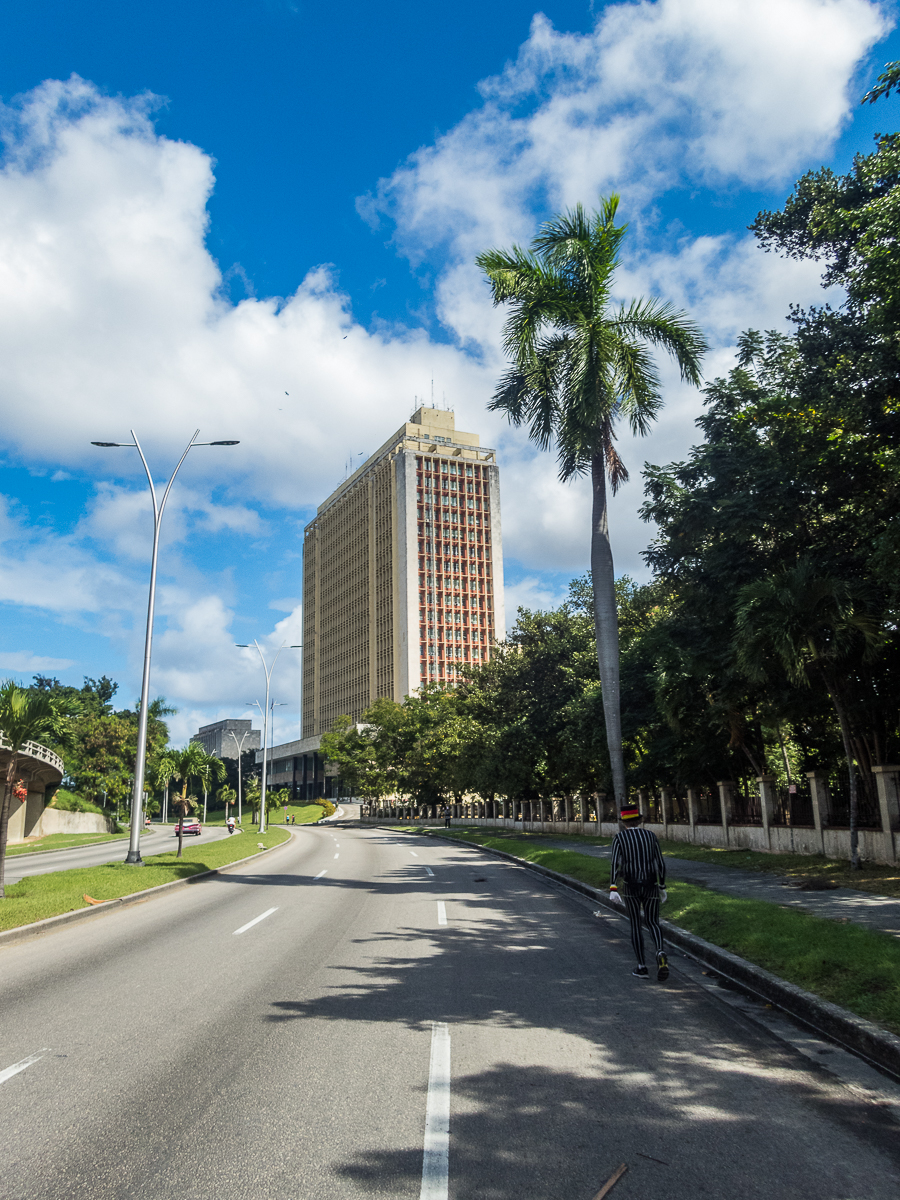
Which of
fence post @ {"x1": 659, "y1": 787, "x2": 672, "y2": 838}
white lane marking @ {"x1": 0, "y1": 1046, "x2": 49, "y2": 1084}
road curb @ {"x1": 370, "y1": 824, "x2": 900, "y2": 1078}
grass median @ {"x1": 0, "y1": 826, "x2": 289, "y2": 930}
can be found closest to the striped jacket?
road curb @ {"x1": 370, "y1": 824, "x2": 900, "y2": 1078}

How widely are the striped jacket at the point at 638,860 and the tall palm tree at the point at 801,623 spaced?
7.98 m

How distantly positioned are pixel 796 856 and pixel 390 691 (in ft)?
373

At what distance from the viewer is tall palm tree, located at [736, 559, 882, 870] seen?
14.9 metres

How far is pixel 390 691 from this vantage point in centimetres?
13050

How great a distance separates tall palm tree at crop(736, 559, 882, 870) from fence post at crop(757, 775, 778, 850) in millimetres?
4846

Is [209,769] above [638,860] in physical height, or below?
above

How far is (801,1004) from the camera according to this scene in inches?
261

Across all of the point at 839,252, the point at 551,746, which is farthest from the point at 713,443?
the point at 551,746

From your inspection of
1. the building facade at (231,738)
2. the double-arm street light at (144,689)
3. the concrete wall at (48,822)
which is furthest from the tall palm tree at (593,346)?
the building facade at (231,738)

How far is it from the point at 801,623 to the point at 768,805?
7.58 metres

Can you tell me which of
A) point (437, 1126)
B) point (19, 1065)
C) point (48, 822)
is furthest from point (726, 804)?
point (48, 822)

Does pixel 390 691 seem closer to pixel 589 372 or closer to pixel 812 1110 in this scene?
pixel 589 372

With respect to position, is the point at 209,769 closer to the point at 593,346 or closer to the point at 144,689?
the point at 144,689

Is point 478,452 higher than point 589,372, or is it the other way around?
point 478,452
